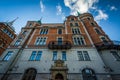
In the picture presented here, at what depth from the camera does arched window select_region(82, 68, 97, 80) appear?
15047 millimetres

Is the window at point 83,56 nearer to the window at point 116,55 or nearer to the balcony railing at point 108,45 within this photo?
the balcony railing at point 108,45

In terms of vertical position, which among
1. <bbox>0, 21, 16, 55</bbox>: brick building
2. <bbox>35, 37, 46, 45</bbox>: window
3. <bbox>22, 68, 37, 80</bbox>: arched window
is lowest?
<bbox>22, 68, 37, 80</bbox>: arched window

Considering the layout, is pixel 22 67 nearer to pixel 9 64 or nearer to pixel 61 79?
pixel 9 64

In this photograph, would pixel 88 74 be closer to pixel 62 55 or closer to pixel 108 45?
pixel 62 55

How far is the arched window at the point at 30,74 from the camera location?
15253mm

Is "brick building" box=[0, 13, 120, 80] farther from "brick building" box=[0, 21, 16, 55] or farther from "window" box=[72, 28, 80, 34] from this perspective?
"brick building" box=[0, 21, 16, 55]

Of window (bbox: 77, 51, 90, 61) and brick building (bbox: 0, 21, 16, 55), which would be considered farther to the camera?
brick building (bbox: 0, 21, 16, 55)

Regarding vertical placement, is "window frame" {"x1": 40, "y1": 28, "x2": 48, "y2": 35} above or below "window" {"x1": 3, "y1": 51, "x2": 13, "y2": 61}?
above

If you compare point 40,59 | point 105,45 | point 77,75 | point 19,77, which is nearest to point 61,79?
point 77,75

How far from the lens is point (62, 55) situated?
18781mm

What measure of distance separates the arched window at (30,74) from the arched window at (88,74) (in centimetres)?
837

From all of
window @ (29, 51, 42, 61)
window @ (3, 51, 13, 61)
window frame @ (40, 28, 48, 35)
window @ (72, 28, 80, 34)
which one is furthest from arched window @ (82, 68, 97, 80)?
window @ (3, 51, 13, 61)

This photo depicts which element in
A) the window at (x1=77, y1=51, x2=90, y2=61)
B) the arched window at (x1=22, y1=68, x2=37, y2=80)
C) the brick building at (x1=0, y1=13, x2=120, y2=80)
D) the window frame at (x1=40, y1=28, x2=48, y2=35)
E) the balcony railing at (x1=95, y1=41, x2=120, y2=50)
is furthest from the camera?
the window frame at (x1=40, y1=28, x2=48, y2=35)

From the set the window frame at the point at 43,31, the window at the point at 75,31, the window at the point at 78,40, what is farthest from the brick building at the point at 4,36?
the window at the point at 78,40
